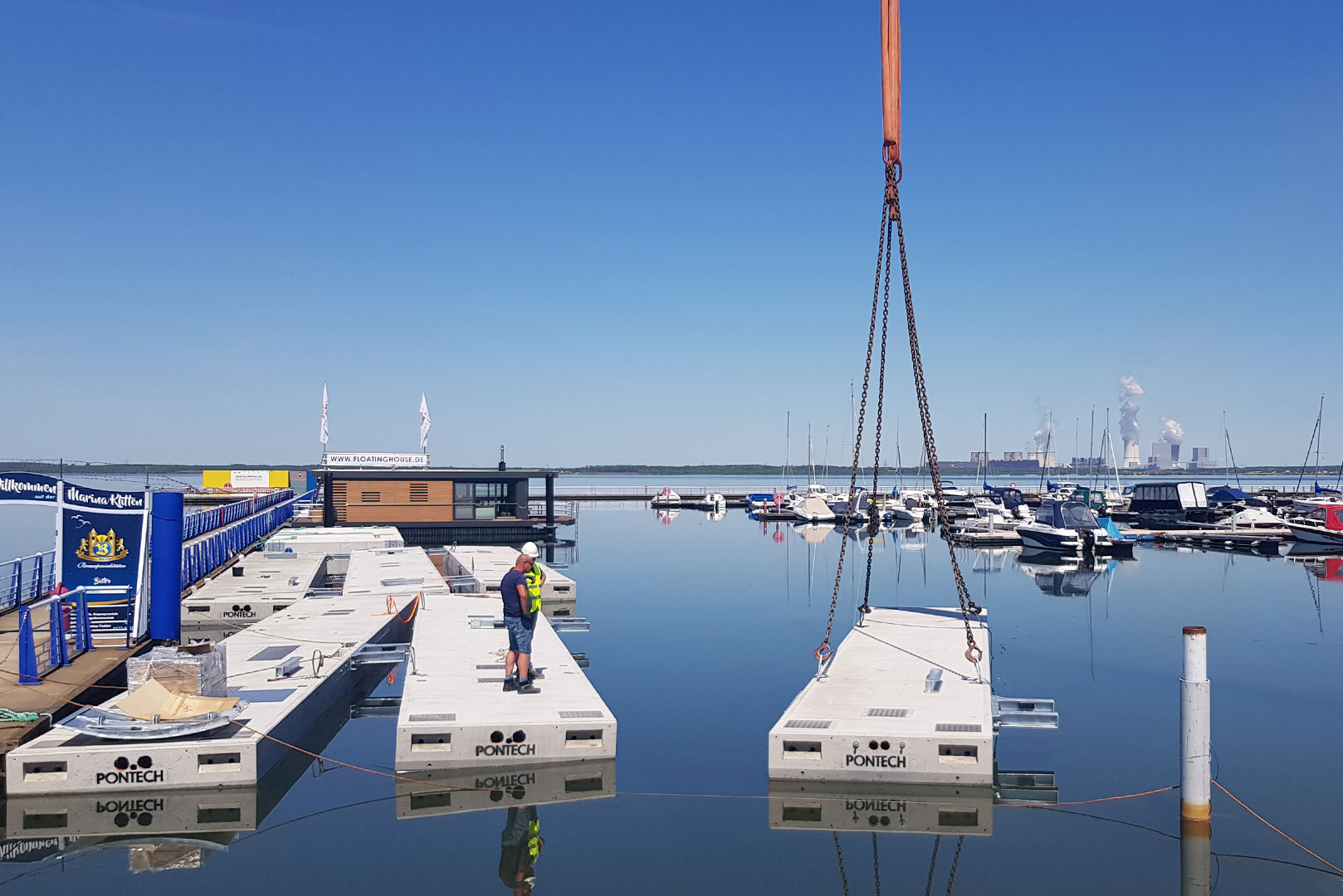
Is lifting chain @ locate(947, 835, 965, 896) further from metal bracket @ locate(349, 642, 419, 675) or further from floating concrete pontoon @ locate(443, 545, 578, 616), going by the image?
floating concrete pontoon @ locate(443, 545, 578, 616)

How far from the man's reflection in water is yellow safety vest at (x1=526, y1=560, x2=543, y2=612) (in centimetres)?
357

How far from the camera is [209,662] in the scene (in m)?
14.3

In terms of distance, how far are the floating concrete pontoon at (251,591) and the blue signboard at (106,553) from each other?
839cm

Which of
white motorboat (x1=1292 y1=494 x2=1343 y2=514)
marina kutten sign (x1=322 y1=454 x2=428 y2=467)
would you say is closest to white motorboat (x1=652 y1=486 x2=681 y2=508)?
marina kutten sign (x1=322 y1=454 x2=428 y2=467)

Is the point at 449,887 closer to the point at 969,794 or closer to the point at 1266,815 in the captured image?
the point at 969,794

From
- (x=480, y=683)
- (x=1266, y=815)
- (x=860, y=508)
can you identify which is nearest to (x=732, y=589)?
(x=480, y=683)

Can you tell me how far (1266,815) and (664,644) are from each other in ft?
55.9

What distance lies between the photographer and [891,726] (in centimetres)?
1424

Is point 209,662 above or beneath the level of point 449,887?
above

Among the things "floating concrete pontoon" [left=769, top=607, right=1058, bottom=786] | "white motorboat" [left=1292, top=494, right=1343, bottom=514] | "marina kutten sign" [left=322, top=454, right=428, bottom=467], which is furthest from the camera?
"white motorboat" [left=1292, top=494, right=1343, bottom=514]

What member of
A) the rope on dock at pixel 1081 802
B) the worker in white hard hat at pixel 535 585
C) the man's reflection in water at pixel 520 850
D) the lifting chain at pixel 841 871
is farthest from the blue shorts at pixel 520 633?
the rope on dock at pixel 1081 802

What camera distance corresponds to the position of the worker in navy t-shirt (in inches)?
632

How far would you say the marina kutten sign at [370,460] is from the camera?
64.1 metres

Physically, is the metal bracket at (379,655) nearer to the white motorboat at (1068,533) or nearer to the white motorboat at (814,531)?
the white motorboat at (1068,533)
